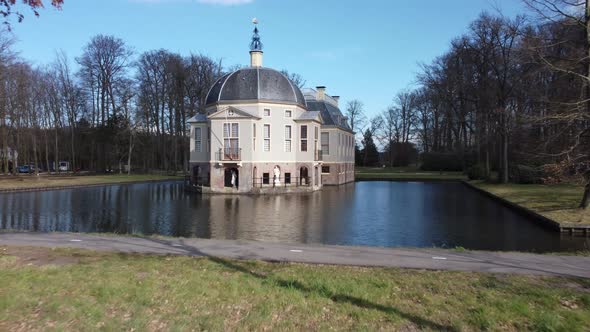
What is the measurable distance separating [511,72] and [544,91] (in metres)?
4.46

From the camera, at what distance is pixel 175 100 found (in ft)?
177

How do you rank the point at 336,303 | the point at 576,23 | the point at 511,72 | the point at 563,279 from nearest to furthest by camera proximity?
1. the point at 336,303
2. the point at 563,279
3. the point at 576,23
4. the point at 511,72

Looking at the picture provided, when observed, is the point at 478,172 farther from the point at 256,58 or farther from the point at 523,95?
the point at 256,58

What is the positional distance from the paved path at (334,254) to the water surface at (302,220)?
12.4 feet

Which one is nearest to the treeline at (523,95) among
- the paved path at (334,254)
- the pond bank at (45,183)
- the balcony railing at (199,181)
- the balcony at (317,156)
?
the paved path at (334,254)

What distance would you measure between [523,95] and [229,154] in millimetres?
22603

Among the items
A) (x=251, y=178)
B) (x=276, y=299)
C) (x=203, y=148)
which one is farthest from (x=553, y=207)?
(x=203, y=148)

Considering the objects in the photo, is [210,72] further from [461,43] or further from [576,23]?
[576,23]

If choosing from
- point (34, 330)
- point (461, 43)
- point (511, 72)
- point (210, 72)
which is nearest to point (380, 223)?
point (34, 330)

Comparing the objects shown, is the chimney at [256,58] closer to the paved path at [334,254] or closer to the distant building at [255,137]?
the distant building at [255,137]

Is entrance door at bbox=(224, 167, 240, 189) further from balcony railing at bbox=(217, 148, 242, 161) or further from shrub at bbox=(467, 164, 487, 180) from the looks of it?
shrub at bbox=(467, 164, 487, 180)

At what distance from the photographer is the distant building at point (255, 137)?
1321 inches

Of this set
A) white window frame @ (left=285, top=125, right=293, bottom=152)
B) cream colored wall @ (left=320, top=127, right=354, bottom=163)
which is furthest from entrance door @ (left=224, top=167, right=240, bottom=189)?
cream colored wall @ (left=320, top=127, right=354, bottom=163)

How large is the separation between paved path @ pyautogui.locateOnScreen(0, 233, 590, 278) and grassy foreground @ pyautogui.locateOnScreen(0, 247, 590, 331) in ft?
2.91
